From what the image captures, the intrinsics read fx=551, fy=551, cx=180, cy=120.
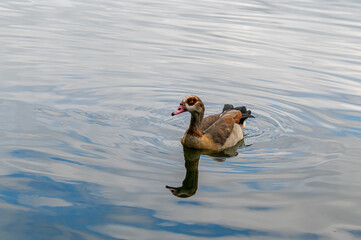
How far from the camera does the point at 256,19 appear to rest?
30.5 m

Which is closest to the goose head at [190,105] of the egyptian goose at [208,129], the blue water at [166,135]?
the egyptian goose at [208,129]

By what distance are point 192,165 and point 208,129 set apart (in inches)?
73.9

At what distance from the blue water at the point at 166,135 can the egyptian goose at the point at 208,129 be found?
31cm

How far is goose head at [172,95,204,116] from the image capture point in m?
10.8

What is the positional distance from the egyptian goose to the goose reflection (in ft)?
0.46

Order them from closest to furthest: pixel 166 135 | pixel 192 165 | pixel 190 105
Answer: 1. pixel 192 165
2. pixel 190 105
3. pixel 166 135

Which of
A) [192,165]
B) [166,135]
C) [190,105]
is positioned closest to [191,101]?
[190,105]

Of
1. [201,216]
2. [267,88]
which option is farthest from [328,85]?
[201,216]

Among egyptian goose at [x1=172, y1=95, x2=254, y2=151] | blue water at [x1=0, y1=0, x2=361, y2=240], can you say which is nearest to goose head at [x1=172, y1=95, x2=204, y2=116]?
egyptian goose at [x1=172, y1=95, x2=254, y2=151]

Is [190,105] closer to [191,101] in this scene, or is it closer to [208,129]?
[191,101]

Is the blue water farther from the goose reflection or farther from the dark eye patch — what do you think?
the dark eye patch

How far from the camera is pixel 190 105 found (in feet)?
36.0

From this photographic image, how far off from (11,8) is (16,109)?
17367 mm

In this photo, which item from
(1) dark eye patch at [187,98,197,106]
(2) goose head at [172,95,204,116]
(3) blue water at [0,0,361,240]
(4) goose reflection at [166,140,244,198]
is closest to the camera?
(3) blue water at [0,0,361,240]
